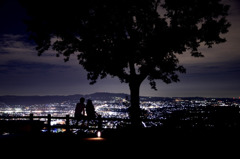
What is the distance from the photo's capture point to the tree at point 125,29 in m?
13.9

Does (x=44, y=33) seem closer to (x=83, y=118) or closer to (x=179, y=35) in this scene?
(x=83, y=118)

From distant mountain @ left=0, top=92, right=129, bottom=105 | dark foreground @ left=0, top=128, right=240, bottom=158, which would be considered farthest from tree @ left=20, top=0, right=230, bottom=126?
distant mountain @ left=0, top=92, right=129, bottom=105

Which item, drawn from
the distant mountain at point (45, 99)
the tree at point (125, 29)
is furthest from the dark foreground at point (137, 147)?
the distant mountain at point (45, 99)

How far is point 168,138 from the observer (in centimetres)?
1099

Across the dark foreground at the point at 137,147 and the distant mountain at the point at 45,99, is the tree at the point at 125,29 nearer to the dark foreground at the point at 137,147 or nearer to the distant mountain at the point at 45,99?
the dark foreground at the point at 137,147

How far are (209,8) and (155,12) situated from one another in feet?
11.8

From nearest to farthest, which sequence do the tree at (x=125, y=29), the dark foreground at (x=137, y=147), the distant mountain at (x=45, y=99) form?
1. the dark foreground at (x=137, y=147)
2. the tree at (x=125, y=29)
3. the distant mountain at (x=45, y=99)

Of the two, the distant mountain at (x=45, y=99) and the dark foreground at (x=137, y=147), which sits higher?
the dark foreground at (x=137, y=147)

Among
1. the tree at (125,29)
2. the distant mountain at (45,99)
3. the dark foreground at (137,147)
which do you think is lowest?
the distant mountain at (45,99)

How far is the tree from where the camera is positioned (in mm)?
13859

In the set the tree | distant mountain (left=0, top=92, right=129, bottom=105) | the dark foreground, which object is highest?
the tree

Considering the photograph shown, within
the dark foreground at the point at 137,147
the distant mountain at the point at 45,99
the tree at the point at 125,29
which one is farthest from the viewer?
the distant mountain at the point at 45,99

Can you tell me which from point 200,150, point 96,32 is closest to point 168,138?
point 200,150

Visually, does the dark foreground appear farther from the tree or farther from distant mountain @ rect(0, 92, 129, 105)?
distant mountain @ rect(0, 92, 129, 105)
